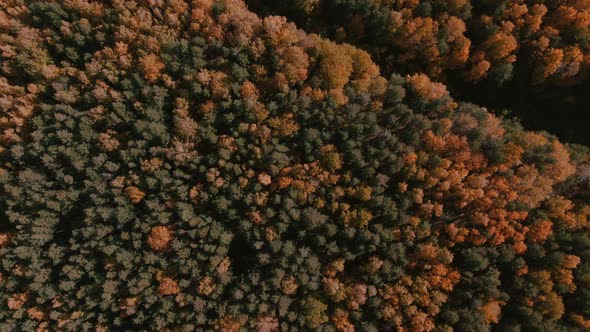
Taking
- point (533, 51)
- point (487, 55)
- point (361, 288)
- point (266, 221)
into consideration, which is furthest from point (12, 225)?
point (533, 51)

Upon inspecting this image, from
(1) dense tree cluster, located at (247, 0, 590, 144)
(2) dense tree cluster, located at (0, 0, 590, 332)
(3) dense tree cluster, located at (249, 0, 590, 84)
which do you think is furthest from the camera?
(1) dense tree cluster, located at (247, 0, 590, 144)

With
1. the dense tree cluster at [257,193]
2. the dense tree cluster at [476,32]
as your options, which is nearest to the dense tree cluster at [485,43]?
the dense tree cluster at [476,32]

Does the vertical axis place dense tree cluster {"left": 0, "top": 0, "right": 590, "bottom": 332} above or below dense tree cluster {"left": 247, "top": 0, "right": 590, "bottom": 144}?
below

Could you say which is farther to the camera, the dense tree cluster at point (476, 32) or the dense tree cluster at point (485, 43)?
the dense tree cluster at point (485, 43)

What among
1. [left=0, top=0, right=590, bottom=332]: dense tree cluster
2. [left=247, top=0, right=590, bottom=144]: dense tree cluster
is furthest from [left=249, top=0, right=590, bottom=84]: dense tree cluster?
[left=0, top=0, right=590, bottom=332]: dense tree cluster

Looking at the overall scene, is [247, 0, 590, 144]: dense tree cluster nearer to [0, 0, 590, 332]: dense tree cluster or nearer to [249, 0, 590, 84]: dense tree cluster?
[249, 0, 590, 84]: dense tree cluster

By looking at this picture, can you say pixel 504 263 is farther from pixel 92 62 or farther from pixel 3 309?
pixel 3 309

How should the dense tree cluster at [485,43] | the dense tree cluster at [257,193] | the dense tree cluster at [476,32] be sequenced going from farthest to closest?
the dense tree cluster at [485,43]
the dense tree cluster at [476,32]
the dense tree cluster at [257,193]

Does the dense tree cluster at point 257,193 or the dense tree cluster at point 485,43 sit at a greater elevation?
the dense tree cluster at point 485,43

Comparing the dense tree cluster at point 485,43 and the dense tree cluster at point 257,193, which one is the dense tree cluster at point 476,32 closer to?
the dense tree cluster at point 485,43
